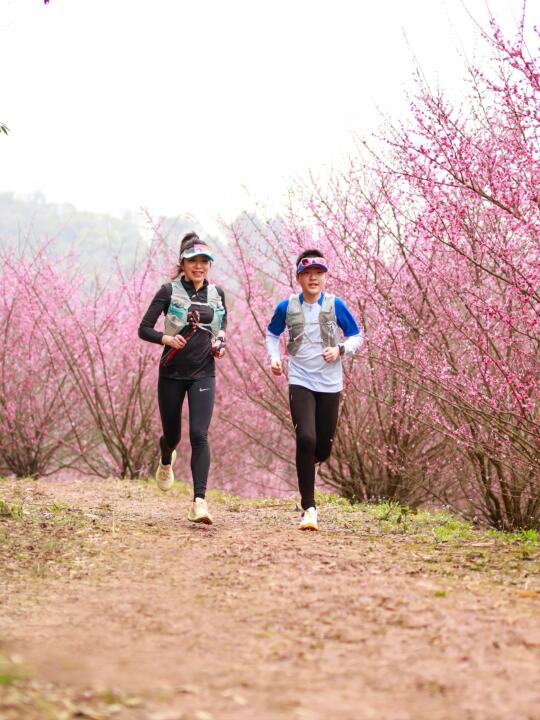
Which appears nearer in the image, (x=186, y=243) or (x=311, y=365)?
(x=311, y=365)

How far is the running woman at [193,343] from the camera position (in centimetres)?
571

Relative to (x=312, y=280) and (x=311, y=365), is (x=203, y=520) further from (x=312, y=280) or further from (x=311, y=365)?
(x=312, y=280)

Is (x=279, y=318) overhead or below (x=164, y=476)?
overhead

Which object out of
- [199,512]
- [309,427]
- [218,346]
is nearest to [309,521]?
[309,427]

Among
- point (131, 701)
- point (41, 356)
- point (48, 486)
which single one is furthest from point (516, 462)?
point (41, 356)

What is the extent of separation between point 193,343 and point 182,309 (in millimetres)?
243

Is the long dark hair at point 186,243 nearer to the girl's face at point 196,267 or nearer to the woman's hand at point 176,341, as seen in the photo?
the girl's face at point 196,267

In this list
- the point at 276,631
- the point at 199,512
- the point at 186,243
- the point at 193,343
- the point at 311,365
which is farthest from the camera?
the point at 186,243

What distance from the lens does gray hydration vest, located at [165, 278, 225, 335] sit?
→ 580 centimetres

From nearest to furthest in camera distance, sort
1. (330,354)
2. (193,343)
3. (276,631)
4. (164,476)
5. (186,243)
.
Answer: (276,631) < (330,354) < (193,343) < (186,243) < (164,476)

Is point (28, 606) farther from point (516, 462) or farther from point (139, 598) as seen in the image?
point (516, 462)

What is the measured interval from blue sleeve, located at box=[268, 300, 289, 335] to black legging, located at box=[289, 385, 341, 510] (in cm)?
45

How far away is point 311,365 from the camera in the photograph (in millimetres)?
5582

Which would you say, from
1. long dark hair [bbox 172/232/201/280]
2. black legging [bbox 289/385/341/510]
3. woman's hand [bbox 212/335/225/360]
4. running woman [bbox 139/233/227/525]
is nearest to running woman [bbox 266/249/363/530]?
black legging [bbox 289/385/341/510]
